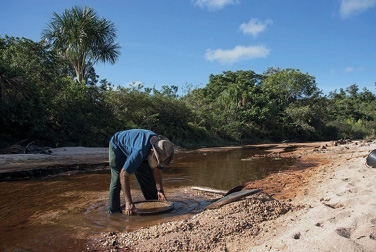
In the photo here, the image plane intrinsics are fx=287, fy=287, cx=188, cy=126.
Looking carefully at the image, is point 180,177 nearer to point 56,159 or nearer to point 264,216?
point 264,216

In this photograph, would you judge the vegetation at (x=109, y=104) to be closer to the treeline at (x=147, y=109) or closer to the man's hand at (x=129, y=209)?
the treeline at (x=147, y=109)

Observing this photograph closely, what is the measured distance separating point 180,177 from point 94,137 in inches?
424

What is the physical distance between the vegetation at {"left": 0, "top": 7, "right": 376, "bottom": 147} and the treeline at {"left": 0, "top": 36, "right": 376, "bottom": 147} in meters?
0.05

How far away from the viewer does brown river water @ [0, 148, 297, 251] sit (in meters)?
3.65

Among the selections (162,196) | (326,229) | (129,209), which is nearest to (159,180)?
(162,196)

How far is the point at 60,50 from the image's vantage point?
69.7 ft

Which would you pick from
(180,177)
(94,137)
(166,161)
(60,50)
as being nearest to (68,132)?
(94,137)

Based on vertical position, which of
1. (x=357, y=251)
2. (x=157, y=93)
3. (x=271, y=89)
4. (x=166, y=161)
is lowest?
(x=357, y=251)

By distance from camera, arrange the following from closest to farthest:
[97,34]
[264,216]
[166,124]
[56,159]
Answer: [264,216] < [56,159] < [97,34] < [166,124]

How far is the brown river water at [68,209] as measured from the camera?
365cm

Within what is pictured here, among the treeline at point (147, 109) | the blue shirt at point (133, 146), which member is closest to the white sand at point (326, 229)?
the blue shirt at point (133, 146)

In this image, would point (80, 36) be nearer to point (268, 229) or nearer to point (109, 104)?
point (109, 104)

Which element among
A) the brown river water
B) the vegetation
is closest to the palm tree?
the vegetation

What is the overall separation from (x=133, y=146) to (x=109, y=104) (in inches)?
665
